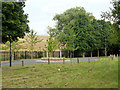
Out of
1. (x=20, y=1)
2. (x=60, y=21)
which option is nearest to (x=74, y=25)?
(x=60, y=21)

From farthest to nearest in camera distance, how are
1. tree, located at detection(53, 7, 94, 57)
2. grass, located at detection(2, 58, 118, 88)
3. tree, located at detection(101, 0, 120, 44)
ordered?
tree, located at detection(53, 7, 94, 57) → tree, located at detection(101, 0, 120, 44) → grass, located at detection(2, 58, 118, 88)

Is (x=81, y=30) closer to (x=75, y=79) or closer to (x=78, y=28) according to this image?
(x=78, y=28)

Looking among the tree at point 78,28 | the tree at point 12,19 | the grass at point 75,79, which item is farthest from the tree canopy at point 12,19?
the tree at point 78,28

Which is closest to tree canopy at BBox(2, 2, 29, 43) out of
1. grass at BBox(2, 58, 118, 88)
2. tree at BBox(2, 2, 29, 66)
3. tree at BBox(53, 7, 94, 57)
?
tree at BBox(2, 2, 29, 66)

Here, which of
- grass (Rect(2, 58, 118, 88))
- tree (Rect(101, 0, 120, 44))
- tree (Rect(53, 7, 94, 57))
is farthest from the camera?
tree (Rect(53, 7, 94, 57))

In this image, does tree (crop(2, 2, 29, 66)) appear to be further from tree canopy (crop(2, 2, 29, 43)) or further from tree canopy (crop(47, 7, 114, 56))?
tree canopy (crop(47, 7, 114, 56))

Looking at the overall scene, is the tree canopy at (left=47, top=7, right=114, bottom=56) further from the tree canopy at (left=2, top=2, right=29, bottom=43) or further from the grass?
the grass

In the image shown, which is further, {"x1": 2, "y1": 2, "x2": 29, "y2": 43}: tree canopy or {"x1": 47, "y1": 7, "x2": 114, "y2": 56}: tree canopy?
{"x1": 47, "y1": 7, "x2": 114, "y2": 56}: tree canopy

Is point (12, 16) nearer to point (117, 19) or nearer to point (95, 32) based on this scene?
point (117, 19)

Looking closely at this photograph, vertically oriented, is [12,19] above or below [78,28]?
below

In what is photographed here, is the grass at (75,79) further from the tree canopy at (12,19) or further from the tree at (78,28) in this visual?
the tree at (78,28)

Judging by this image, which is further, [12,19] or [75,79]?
[12,19]

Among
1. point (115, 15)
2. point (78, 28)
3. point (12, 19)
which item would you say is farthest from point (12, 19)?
point (78, 28)

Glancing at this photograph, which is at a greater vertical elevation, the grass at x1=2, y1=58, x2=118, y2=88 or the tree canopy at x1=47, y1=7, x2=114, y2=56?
the tree canopy at x1=47, y1=7, x2=114, y2=56
